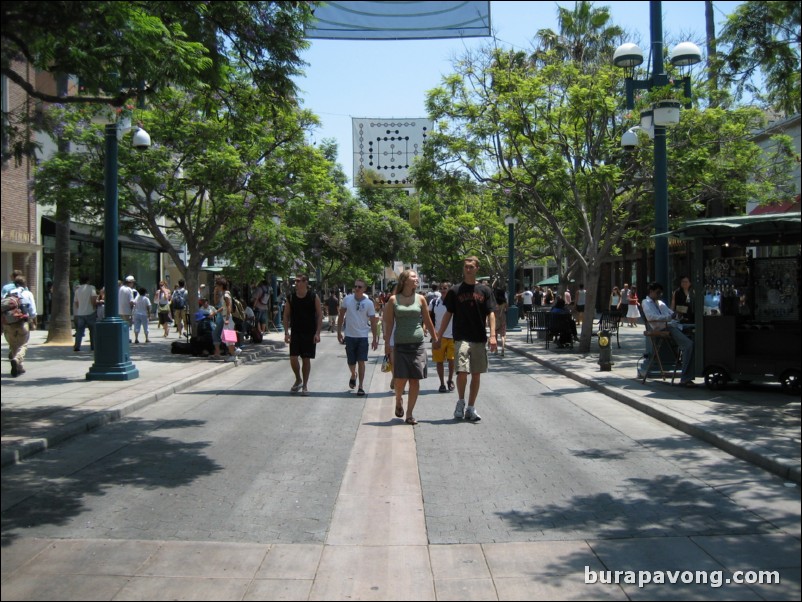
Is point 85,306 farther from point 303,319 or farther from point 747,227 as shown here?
point 747,227

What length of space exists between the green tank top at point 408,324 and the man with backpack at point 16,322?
23.9ft

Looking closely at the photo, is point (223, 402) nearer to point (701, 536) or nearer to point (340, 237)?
point (701, 536)

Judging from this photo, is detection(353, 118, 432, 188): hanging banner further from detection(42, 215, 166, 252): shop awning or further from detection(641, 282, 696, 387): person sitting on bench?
detection(641, 282, 696, 387): person sitting on bench

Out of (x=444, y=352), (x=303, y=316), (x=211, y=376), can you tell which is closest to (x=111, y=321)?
(x=211, y=376)

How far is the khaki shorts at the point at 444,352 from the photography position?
39.3 ft

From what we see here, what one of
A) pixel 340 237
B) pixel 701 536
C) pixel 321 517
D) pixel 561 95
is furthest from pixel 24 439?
pixel 340 237

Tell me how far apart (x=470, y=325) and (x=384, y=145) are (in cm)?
1313

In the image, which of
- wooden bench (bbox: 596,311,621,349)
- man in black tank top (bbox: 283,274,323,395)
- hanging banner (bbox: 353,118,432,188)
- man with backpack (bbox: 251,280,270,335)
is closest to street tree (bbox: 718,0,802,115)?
man in black tank top (bbox: 283,274,323,395)

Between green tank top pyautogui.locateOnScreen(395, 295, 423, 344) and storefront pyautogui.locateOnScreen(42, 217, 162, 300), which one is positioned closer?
green tank top pyautogui.locateOnScreen(395, 295, 423, 344)

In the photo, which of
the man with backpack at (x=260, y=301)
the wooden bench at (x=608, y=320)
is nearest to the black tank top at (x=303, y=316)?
the wooden bench at (x=608, y=320)

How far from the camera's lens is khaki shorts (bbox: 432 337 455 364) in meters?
12.0

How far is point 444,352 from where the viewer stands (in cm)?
1223

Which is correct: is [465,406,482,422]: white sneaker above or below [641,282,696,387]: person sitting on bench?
below

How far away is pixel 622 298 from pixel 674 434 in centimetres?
2454
